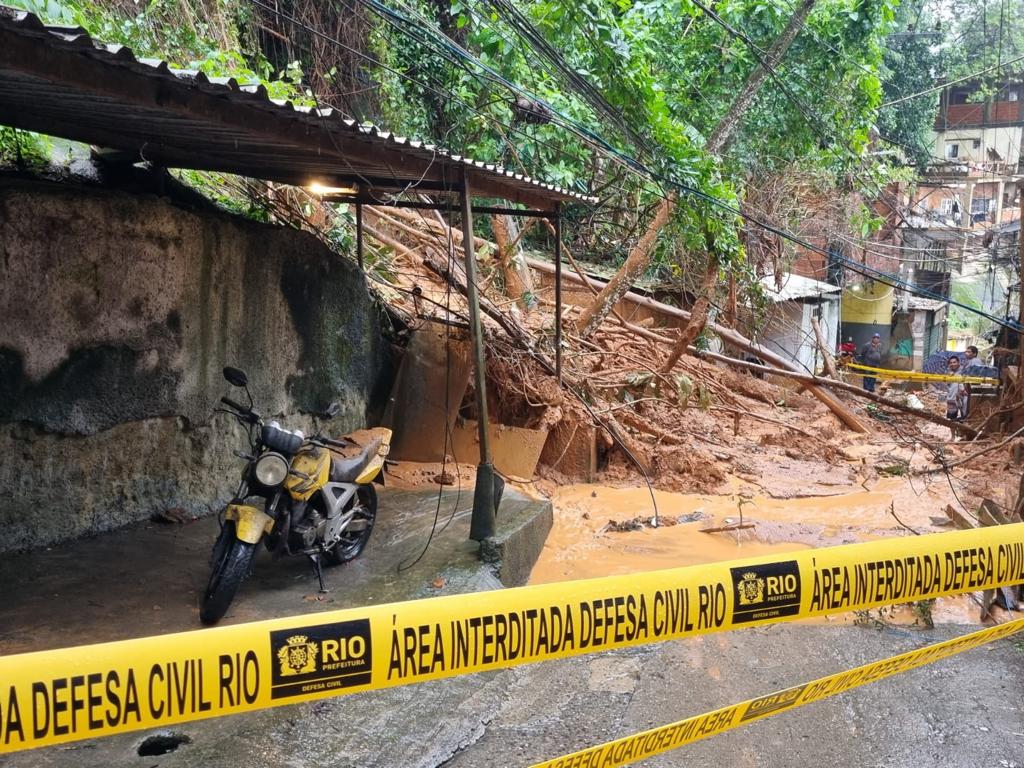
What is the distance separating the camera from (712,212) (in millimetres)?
9242

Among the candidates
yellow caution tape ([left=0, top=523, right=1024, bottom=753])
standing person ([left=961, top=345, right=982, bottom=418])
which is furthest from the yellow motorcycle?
standing person ([left=961, top=345, right=982, bottom=418])

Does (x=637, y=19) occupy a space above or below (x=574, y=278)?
above

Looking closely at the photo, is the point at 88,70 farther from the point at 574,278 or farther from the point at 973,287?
the point at 973,287

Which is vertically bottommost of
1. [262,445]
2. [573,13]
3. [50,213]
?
[262,445]

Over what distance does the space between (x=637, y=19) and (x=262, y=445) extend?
25.6ft

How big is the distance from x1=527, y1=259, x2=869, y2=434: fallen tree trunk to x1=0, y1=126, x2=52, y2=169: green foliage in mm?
8013

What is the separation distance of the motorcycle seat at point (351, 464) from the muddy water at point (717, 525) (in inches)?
72.5

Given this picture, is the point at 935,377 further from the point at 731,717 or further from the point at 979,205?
the point at 979,205

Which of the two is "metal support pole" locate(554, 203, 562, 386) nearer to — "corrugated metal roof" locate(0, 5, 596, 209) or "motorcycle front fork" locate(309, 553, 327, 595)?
"corrugated metal roof" locate(0, 5, 596, 209)

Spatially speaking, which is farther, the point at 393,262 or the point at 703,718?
the point at 393,262

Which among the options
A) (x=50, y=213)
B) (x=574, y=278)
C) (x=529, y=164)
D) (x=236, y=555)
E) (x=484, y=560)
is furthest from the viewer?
(x=574, y=278)

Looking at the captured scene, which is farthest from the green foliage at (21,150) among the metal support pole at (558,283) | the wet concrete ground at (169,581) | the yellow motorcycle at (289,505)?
the metal support pole at (558,283)

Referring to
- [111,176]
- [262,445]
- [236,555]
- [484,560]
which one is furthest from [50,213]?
[484,560]

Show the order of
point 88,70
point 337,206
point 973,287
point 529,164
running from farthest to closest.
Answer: point 973,287, point 529,164, point 337,206, point 88,70
